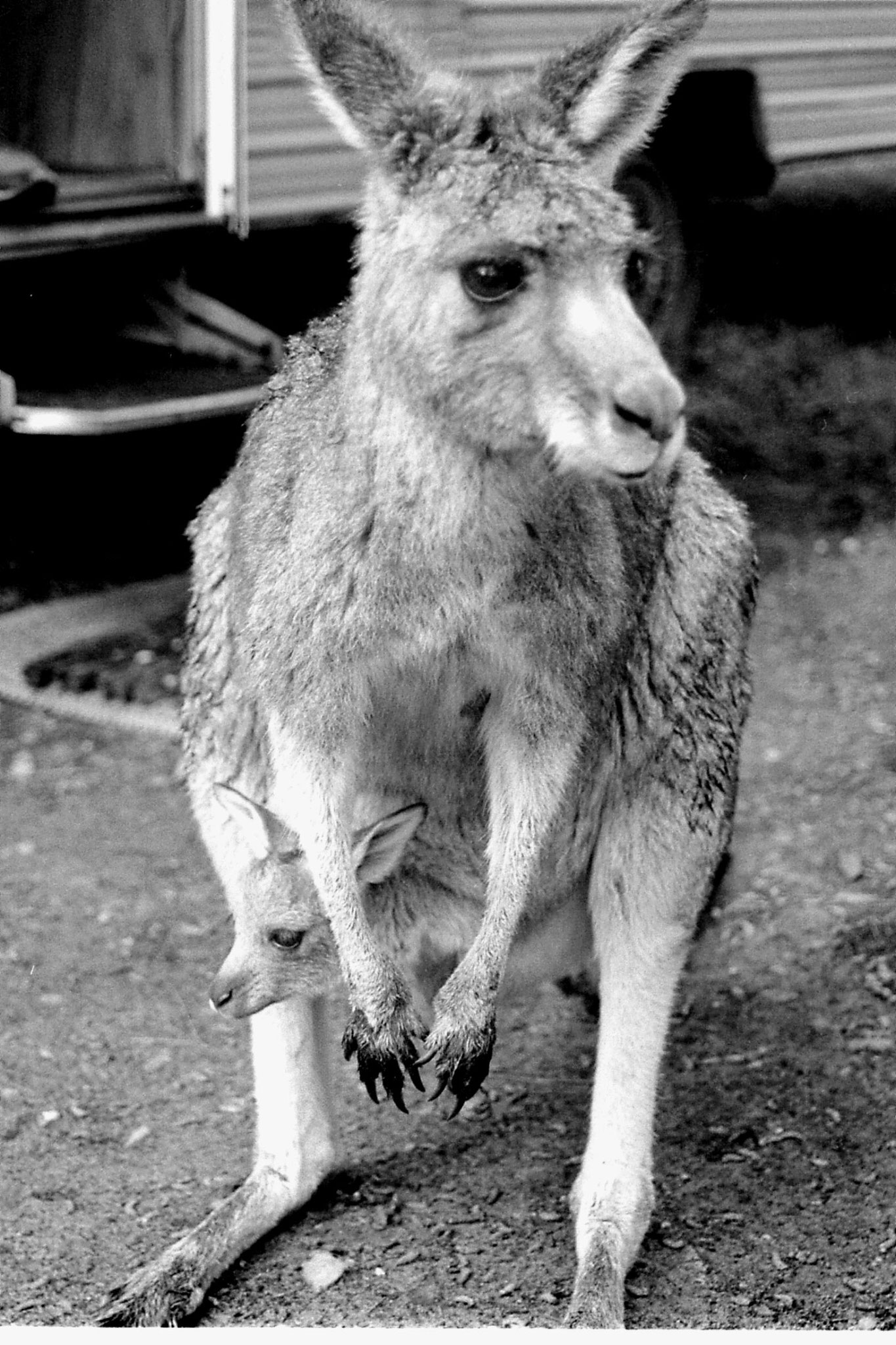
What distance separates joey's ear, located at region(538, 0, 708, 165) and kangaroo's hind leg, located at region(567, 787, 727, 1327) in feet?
3.47

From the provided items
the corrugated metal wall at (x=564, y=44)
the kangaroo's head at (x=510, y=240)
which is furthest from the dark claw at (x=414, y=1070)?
the corrugated metal wall at (x=564, y=44)

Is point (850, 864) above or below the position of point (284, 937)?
below

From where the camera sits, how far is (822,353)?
830 centimetres

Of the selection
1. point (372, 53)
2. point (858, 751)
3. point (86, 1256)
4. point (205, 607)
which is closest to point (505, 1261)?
point (86, 1256)

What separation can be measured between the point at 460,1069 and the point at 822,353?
6030 millimetres

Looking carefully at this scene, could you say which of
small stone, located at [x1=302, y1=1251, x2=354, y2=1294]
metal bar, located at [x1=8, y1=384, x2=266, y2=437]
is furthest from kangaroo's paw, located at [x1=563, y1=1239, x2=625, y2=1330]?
metal bar, located at [x1=8, y1=384, x2=266, y2=437]

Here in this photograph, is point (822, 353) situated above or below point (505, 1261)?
below

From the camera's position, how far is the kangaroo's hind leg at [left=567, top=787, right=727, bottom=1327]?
9.89ft

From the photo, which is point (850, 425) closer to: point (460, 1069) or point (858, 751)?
point (858, 751)

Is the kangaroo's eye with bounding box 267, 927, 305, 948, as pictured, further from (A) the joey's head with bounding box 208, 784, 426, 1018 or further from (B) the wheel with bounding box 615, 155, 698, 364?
(B) the wheel with bounding box 615, 155, 698, 364

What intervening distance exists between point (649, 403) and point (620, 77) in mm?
573

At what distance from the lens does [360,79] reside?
256 cm

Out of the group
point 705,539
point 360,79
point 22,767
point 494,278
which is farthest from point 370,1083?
point 22,767

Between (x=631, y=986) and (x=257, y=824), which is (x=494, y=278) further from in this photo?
(x=631, y=986)
